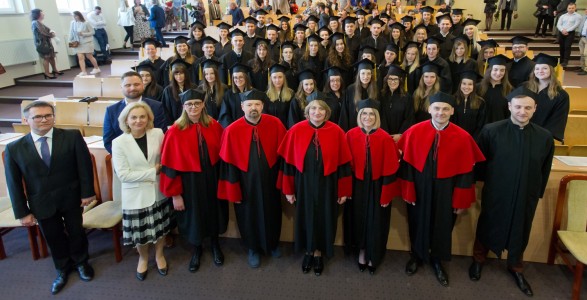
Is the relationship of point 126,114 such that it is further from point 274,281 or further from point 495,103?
point 495,103

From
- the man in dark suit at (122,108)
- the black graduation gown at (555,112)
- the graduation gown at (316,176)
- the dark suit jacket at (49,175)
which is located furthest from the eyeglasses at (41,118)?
the black graduation gown at (555,112)

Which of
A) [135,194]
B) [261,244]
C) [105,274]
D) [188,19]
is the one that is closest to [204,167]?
[135,194]

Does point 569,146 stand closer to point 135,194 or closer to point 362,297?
point 362,297

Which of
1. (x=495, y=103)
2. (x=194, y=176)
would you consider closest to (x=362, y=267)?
(x=194, y=176)

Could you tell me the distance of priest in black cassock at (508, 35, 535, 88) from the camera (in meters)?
4.96

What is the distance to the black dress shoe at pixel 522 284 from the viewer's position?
3111mm

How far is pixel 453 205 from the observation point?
3152mm

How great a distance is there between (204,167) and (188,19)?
1408cm

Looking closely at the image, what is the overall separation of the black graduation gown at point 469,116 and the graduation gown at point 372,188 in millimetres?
1390

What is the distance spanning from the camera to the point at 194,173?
10.9 feet

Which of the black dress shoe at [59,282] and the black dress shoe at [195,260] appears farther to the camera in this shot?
the black dress shoe at [195,260]

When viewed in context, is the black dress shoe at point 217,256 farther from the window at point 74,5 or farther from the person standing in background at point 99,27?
the window at point 74,5

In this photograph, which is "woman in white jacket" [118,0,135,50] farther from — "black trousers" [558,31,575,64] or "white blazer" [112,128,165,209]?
"black trousers" [558,31,575,64]

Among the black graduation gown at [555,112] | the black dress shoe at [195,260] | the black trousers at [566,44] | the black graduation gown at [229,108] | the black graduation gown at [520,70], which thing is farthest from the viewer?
the black trousers at [566,44]
